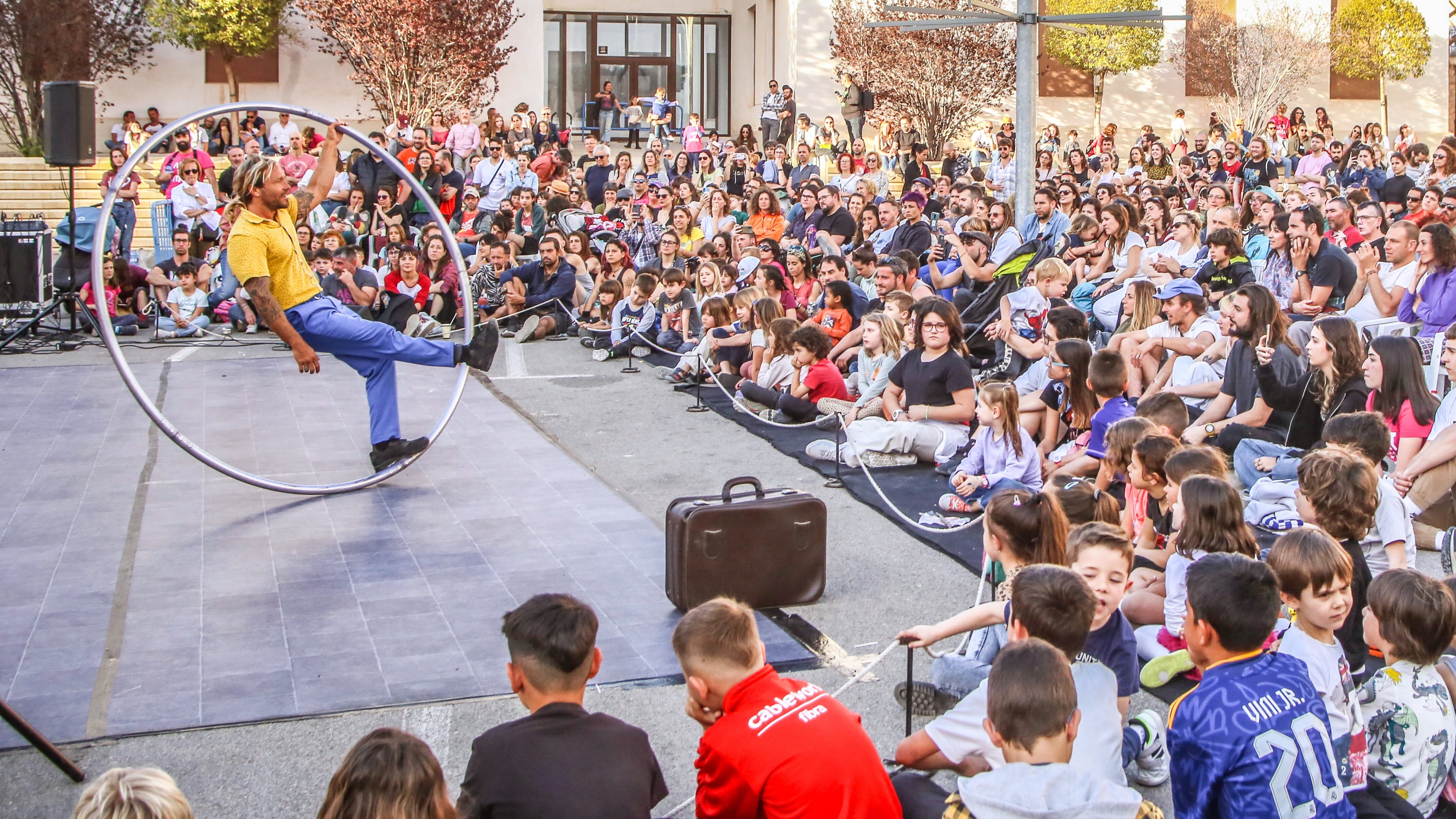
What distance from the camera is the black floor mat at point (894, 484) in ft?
21.1

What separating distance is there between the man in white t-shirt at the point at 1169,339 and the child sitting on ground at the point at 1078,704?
4.96 metres

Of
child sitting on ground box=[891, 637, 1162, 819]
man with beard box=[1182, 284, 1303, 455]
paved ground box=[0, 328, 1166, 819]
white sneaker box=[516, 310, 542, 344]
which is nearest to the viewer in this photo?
child sitting on ground box=[891, 637, 1162, 819]

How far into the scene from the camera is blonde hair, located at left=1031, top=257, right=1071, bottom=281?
959cm

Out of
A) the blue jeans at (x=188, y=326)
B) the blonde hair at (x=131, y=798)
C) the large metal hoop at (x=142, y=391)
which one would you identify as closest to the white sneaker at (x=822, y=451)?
the large metal hoop at (x=142, y=391)

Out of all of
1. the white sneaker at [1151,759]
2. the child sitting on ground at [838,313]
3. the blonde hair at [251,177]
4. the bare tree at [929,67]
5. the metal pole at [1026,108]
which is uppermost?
the bare tree at [929,67]

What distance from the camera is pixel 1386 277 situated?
907cm

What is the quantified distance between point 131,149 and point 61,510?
1733 centimetres

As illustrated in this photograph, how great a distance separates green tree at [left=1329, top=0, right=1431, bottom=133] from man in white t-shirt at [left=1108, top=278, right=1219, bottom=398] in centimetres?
2449

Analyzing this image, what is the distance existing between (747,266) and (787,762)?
10.3 m

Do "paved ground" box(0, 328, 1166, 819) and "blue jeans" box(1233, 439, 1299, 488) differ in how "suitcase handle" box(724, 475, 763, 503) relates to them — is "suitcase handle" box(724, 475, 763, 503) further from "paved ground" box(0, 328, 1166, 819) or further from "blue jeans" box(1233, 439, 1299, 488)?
"blue jeans" box(1233, 439, 1299, 488)

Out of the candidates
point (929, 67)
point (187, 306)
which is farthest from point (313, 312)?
point (929, 67)

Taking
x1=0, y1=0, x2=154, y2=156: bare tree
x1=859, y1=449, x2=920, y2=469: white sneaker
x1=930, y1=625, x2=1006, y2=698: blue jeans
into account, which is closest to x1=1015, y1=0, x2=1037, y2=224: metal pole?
x1=859, y1=449, x2=920, y2=469: white sneaker

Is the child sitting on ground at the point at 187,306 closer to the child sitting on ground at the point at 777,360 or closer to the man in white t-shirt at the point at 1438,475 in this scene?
the child sitting on ground at the point at 777,360

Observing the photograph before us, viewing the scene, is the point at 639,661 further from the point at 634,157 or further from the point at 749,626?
the point at 634,157
